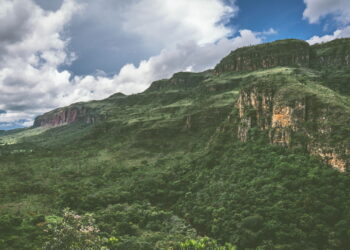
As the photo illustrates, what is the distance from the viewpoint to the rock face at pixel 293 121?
6410cm

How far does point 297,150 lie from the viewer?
2872 inches

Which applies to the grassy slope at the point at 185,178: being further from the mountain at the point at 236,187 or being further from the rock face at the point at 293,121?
the rock face at the point at 293,121

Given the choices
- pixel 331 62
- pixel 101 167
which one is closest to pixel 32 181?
pixel 101 167

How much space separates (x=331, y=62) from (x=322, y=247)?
18509 cm

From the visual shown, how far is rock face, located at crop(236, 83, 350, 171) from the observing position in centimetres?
6410

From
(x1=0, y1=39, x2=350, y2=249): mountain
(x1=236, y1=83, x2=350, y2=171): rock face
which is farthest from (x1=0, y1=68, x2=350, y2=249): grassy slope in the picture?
(x1=236, y1=83, x2=350, y2=171): rock face

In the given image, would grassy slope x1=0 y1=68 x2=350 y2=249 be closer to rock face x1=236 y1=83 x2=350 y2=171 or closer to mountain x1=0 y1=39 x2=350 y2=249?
mountain x1=0 y1=39 x2=350 y2=249

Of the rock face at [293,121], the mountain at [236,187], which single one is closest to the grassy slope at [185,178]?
the mountain at [236,187]

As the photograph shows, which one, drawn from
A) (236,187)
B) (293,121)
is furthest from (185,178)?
(293,121)

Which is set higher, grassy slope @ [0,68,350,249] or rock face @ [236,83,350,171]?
rock face @ [236,83,350,171]

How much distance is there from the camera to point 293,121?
A: 77.0m

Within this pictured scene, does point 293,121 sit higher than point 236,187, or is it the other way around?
point 293,121

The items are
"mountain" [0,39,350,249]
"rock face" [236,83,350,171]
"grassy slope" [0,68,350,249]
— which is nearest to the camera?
"mountain" [0,39,350,249]

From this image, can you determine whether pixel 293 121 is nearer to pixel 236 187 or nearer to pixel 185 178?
pixel 236 187
